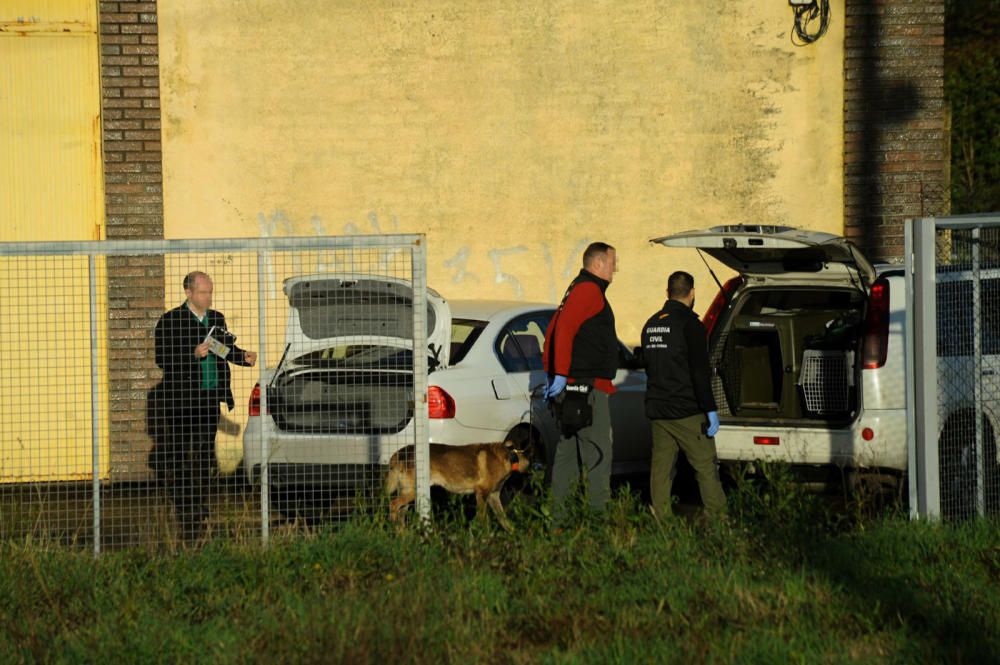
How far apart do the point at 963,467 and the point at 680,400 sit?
176 cm

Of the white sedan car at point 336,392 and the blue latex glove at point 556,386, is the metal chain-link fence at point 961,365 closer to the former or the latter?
the blue latex glove at point 556,386

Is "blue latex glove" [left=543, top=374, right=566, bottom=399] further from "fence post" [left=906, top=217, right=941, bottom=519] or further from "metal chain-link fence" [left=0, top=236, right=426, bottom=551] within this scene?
"fence post" [left=906, top=217, right=941, bottom=519]

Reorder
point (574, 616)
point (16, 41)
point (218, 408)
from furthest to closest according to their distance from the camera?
point (16, 41)
point (218, 408)
point (574, 616)

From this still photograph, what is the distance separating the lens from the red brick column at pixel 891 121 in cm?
1259

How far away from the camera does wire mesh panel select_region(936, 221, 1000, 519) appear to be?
26.3 feet

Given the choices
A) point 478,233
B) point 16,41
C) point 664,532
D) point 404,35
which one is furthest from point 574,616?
point 16,41

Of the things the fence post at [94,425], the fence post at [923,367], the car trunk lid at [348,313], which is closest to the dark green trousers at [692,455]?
the fence post at [923,367]

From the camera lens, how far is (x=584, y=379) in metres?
8.09

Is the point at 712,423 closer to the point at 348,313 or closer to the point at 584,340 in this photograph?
the point at 584,340

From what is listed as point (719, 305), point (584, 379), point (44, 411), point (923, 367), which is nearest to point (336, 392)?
point (584, 379)

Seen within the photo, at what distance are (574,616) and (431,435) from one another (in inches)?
119

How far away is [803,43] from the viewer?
498 inches

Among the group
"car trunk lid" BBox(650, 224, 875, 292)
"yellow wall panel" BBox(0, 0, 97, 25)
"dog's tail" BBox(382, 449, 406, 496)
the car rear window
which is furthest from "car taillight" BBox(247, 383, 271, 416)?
"yellow wall panel" BBox(0, 0, 97, 25)

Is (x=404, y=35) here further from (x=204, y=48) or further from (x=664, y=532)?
(x=664, y=532)
